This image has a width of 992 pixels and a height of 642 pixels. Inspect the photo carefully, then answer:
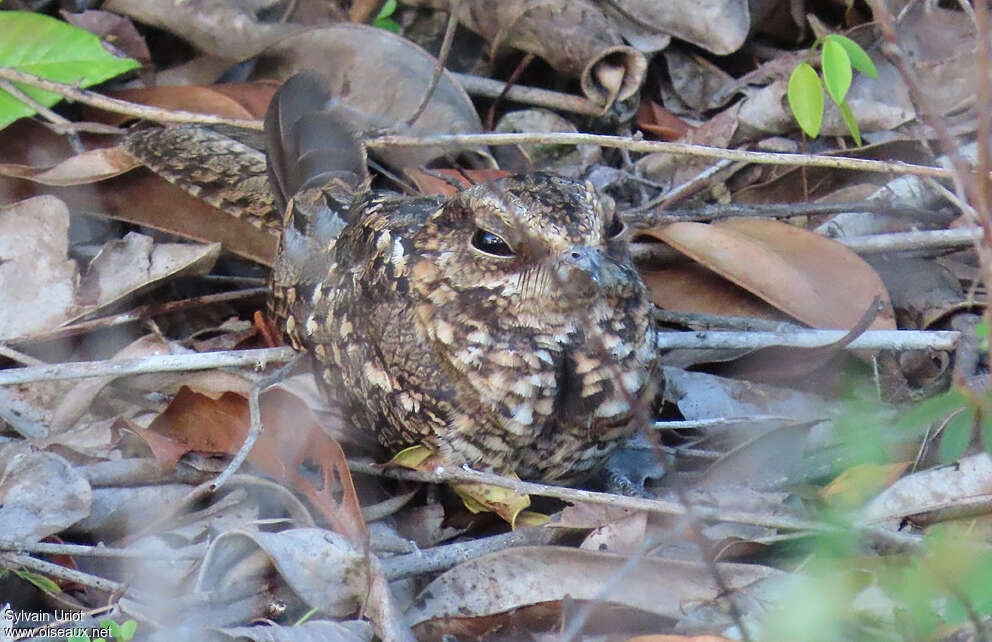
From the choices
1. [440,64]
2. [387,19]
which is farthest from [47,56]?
[440,64]

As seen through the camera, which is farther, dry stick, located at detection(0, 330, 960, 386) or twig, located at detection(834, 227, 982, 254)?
twig, located at detection(834, 227, 982, 254)

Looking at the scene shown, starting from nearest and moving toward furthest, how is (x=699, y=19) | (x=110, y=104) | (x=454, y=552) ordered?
(x=454, y=552)
(x=110, y=104)
(x=699, y=19)

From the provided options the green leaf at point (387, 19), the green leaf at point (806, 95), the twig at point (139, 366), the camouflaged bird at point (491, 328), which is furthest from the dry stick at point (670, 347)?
the green leaf at point (387, 19)

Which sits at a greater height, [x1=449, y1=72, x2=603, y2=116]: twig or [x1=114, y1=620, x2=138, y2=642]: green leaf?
[x1=449, y1=72, x2=603, y2=116]: twig

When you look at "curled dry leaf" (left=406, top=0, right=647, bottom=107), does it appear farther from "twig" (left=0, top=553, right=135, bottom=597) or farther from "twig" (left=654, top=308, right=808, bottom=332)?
"twig" (left=0, top=553, right=135, bottom=597)

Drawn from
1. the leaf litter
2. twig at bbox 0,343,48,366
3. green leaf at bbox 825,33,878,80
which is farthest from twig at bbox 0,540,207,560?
green leaf at bbox 825,33,878,80

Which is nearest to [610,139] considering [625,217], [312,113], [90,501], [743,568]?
[625,217]

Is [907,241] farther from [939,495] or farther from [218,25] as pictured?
[218,25]
